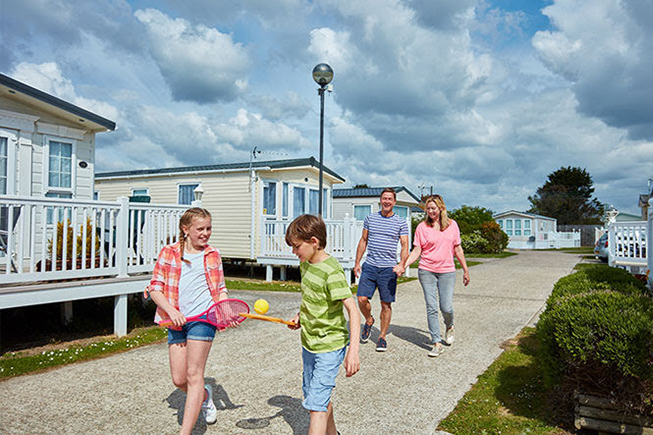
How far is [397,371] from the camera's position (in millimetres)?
4758

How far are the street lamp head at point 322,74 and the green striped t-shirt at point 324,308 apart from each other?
7734mm

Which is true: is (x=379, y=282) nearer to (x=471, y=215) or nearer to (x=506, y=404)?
(x=506, y=404)

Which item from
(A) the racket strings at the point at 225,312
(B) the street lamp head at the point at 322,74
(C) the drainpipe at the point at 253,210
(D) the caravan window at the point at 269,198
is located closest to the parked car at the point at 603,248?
(D) the caravan window at the point at 269,198

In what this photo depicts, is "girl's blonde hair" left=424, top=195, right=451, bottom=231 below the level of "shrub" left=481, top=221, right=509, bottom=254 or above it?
above

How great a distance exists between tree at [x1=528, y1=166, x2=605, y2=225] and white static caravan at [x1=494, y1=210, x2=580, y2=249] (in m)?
16.5

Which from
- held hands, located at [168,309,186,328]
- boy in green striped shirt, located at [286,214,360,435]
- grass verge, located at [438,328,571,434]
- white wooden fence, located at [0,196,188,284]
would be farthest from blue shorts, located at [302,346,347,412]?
white wooden fence, located at [0,196,188,284]

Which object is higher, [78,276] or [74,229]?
[74,229]

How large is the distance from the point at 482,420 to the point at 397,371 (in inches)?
52.0

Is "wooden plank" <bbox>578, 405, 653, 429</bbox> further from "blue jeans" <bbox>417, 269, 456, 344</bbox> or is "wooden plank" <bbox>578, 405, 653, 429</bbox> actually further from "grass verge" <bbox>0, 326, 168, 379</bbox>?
"grass verge" <bbox>0, 326, 168, 379</bbox>

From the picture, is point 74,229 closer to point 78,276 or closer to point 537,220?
point 78,276

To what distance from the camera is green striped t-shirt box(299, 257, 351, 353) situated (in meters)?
2.66

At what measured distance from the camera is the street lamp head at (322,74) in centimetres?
975

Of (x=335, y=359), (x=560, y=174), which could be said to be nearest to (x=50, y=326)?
(x=335, y=359)

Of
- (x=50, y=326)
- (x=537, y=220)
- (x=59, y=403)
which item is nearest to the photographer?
(x=59, y=403)
